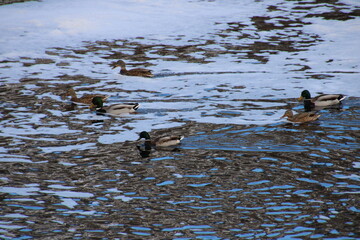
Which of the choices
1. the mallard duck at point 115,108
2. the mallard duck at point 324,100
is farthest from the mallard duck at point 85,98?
the mallard duck at point 324,100

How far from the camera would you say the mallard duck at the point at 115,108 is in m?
12.8

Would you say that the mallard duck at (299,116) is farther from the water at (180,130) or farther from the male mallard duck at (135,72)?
the male mallard duck at (135,72)

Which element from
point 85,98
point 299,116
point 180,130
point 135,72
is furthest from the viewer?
point 135,72

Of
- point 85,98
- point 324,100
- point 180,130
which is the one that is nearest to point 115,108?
point 85,98

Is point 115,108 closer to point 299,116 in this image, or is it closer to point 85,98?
point 85,98

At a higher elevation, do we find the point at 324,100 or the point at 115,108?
the point at 115,108

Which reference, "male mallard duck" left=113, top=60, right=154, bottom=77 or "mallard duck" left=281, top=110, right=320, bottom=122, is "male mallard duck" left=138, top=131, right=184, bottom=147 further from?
"male mallard duck" left=113, top=60, right=154, bottom=77

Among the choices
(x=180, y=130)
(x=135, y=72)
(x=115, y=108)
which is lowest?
(x=180, y=130)

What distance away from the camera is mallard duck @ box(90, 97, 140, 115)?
12.8 m

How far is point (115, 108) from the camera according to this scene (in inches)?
506

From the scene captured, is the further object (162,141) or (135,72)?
(135,72)

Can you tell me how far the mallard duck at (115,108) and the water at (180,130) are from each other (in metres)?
0.21

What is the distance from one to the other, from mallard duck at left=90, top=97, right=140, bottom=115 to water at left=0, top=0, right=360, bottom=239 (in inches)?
8.1

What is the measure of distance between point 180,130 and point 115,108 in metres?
2.11
